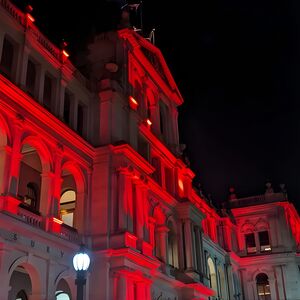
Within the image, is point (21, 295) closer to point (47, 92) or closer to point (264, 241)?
point (47, 92)

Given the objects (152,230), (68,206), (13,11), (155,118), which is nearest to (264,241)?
(155,118)

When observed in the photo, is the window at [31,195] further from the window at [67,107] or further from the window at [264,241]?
the window at [264,241]

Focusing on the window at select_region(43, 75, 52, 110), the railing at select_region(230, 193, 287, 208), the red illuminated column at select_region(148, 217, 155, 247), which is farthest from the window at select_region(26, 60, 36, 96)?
the railing at select_region(230, 193, 287, 208)

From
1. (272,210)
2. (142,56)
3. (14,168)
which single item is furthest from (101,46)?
(272,210)

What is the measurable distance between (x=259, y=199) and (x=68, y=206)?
36.5 meters

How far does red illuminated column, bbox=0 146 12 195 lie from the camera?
21500 mm

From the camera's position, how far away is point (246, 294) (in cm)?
5678

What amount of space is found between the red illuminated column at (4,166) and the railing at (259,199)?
142 ft

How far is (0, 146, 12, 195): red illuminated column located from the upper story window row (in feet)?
12.9

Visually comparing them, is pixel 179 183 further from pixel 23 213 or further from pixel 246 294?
pixel 246 294

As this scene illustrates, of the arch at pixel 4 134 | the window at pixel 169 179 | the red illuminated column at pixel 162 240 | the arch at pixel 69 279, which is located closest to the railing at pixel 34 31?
the arch at pixel 4 134

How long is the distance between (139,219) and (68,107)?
7.90 m

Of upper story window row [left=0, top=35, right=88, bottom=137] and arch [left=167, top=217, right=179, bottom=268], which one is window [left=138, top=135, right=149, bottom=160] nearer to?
arch [left=167, top=217, right=179, bottom=268]

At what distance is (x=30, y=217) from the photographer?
2266cm
